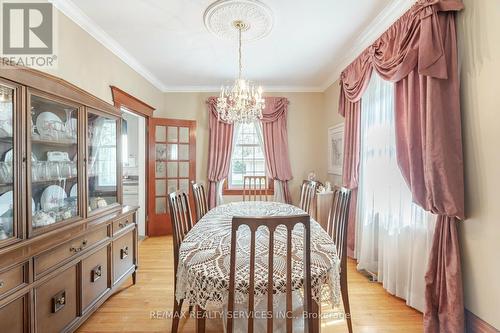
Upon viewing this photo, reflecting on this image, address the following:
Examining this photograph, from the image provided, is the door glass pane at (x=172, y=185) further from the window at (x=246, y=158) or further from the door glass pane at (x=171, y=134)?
the window at (x=246, y=158)

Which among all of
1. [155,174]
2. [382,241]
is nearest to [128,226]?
[155,174]

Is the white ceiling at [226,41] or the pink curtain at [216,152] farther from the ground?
the white ceiling at [226,41]

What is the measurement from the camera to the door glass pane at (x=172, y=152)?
4.23 metres

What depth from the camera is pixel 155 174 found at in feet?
13.4

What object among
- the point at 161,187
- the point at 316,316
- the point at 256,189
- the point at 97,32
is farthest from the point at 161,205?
the point at 316,316

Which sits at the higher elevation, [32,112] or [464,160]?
[32,112]

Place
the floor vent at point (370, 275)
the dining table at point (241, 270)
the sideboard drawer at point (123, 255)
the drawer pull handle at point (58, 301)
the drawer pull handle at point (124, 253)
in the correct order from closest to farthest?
1. the dining table at point (241, 270)
2. the drawer pull handle at point (58, 301)
3. the sideboard drawer at point (123, 255)
4. the drawer pull handle at point (124, 253)
5. the floor vent at point (370, 275)

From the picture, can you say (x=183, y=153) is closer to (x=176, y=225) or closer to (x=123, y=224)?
(x=123, y=224)

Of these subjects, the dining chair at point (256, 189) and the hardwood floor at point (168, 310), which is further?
the dining chair at point (256, 189)

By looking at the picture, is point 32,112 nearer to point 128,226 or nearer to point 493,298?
point 128,226

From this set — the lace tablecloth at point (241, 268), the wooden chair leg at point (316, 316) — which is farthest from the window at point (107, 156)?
the wooden chair leg at point (316, 316)

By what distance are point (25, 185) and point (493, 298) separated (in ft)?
9.35

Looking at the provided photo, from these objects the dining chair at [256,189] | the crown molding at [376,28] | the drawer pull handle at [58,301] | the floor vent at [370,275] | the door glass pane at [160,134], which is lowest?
the floor vent at [370,275]

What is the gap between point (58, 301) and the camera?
1590mm
